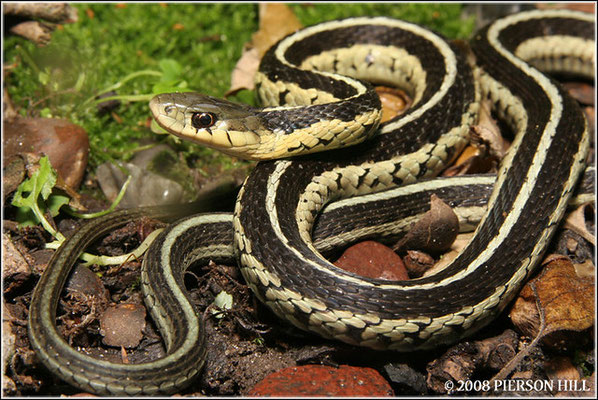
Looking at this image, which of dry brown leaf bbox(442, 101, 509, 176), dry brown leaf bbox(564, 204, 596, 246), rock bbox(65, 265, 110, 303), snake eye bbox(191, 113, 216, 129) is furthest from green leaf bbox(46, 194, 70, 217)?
dry brown leaf bbox(564, 204, 596, 246)

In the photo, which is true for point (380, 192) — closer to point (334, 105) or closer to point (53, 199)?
point (334, 105)

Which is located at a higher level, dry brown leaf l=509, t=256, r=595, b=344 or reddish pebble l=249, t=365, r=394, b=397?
dry brown leaf l=509, t=256, r=595, b=344

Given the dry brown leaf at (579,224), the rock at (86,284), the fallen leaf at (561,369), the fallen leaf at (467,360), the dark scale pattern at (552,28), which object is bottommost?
the rock at (86,284)

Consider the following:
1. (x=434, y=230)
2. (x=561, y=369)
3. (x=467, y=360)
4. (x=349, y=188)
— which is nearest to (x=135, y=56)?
(x=349, y=188)

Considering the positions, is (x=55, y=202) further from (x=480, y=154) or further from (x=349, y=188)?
(x=480, y=154)

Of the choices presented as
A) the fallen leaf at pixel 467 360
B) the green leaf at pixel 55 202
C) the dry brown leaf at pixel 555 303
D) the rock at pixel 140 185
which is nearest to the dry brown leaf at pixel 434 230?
the dry brown leaf at pixel 555 303

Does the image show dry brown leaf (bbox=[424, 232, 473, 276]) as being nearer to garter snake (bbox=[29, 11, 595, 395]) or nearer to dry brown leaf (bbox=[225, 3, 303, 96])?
garter snake (bbox=[29, 11, 595, 395])

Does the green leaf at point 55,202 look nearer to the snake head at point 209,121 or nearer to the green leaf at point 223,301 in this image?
the snake head at point 209,121
